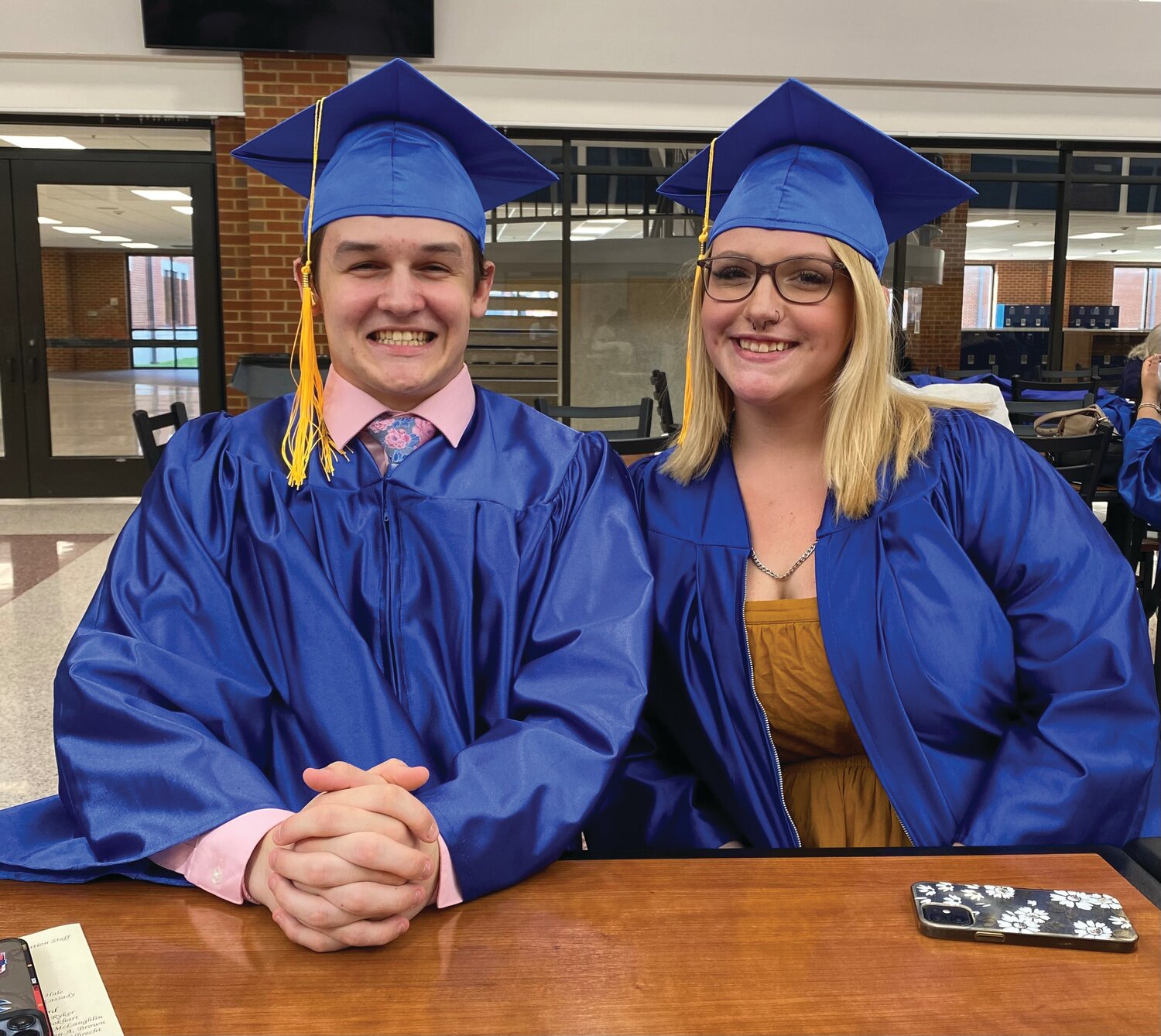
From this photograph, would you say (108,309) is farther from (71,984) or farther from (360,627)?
(71,984)

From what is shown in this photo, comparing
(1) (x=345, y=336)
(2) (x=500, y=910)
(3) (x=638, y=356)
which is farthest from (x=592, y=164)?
(2) (x=500, y=910)

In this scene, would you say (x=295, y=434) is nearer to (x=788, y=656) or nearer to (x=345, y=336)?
(x=345, y=336)

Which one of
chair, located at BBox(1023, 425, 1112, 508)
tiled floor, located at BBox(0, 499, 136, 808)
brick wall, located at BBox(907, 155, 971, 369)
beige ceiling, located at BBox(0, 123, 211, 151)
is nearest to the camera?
tiled floor, located at BBox(0, 499, 136, 808)

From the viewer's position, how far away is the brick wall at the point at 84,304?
762cm

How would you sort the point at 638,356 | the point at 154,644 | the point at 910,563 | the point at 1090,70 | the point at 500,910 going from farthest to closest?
1. the point at 638,356
2. the point at 1090,70
3. the point at 910,563
4. the point at 154,644
5. the point at 500,910

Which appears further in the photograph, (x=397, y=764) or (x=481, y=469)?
(x=481, y=469)

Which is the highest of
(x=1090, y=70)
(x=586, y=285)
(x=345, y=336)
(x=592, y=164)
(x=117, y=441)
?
(x=1090, y=70)

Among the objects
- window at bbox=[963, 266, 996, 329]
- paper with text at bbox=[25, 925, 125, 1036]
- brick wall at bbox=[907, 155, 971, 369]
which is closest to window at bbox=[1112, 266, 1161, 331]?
window at bbox=[963, 266, 996, 329]

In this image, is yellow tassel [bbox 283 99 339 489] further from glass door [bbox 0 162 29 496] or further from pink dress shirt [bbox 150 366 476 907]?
glass door [bbox 0 162 29 496]

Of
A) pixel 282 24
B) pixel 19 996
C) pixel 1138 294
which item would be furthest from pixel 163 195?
pixel 19 996

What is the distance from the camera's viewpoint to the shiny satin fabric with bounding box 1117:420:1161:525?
135 inches

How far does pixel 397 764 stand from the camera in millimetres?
1080

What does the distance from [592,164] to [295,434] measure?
22.4 ft

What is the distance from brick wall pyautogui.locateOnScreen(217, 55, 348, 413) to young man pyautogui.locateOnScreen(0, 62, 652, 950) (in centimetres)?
579
